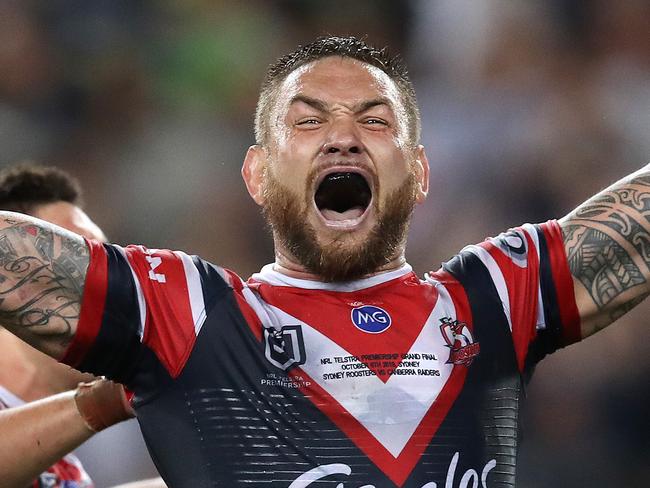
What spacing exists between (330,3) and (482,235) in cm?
190

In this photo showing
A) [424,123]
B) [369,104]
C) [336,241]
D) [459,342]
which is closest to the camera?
[459,342]

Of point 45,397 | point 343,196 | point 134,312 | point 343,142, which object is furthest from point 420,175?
point 45,397

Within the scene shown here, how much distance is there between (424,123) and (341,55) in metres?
3.17

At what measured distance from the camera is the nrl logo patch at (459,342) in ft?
9.08

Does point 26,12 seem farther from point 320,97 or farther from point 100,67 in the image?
point 320,97

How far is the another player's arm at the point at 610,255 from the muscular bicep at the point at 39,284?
Result: 1.27m

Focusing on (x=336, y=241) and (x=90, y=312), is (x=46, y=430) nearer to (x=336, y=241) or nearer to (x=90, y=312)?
(x=90, y=312)

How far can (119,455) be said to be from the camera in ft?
18.2

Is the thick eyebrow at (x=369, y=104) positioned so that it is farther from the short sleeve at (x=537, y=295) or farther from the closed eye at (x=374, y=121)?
the short sleeve at (x=537, y=295)

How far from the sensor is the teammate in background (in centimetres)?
312

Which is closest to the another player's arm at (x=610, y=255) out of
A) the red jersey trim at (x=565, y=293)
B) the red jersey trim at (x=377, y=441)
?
the red jersey trim at (x=565, y=293)

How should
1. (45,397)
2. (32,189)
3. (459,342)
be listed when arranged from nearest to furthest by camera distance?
1. (459,342)
2. (45,397)
3. (32,189)

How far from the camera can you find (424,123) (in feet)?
20.5

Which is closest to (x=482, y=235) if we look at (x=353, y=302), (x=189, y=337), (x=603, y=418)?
(x=603, y=418)
